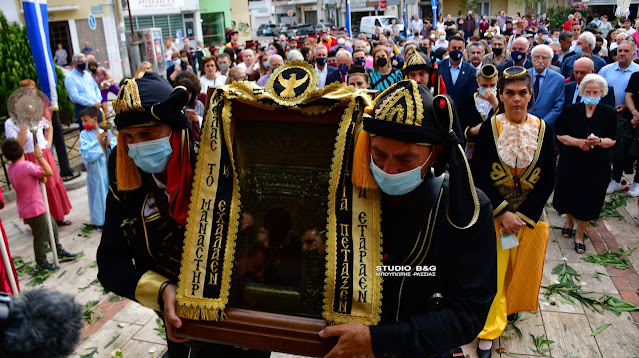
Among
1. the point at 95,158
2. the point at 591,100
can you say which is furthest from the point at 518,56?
the point at 95,158

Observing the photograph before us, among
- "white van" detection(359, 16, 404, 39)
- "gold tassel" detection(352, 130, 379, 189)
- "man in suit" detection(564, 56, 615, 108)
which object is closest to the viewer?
"gold tassel" detection(352, 130, 379, 189)

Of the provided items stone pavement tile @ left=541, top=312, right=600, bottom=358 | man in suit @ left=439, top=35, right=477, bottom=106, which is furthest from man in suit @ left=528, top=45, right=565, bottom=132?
stone pavement tile @ left=541, top=312, right=600, bottom=358

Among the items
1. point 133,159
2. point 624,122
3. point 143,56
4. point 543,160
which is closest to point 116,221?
point 133,159

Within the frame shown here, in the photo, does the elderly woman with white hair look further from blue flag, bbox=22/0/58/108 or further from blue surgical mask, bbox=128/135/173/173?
blue flag, bbox=22/0/58/108

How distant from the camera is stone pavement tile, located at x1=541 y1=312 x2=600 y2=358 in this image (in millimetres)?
4176

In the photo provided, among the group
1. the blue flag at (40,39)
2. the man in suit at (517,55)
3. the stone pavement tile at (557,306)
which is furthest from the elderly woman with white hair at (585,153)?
the blue flag at (40,39)

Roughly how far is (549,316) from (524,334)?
407mm

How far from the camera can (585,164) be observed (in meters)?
5.95

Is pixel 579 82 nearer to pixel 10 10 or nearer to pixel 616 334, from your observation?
pixel 616 334

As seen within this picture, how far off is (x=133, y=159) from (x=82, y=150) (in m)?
5.08

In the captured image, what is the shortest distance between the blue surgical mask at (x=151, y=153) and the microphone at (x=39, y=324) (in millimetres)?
1070

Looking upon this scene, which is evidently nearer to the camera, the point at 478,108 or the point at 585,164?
the point at 478,108

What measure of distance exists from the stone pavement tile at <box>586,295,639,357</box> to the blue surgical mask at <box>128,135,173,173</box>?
Result: 381cm

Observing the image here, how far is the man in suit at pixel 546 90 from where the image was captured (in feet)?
22.3
